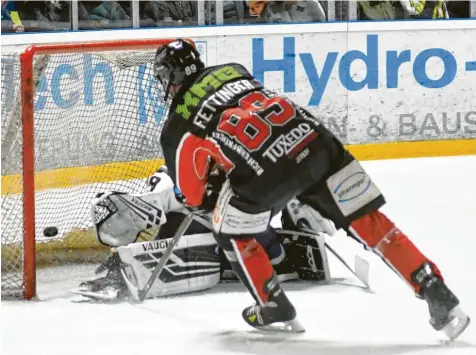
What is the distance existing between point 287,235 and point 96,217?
28.1 inches

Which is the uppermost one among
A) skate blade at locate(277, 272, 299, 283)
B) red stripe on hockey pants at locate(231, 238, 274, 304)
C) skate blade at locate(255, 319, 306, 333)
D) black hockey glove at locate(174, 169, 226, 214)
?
black hockey glove at locate(174, 169, 226, 214)

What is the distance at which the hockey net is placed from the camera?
4.80 meters

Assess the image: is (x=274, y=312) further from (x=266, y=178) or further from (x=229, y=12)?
(x=229, y=12)

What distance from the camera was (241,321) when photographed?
13.5 feet

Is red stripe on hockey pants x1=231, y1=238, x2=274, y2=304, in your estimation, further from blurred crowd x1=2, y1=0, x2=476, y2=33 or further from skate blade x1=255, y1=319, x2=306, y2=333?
blurred crowd x1=2, y1=0, x2=476, y2=33

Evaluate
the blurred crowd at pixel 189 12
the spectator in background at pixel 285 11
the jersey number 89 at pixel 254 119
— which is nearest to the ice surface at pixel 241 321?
the jersey number 89 at pixel 254 119

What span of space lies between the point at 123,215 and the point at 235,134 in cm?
100

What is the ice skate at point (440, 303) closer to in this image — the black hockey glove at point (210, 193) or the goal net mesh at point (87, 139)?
the black hockey glove at point (210, 193)

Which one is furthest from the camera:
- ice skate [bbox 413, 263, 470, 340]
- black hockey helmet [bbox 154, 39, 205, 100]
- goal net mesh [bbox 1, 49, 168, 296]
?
goal net mesh [bbox 1, 49, 168, 296]

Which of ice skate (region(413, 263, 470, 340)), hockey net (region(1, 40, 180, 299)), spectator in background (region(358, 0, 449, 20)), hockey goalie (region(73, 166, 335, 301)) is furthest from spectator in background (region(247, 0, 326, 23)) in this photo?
ice skate (region(413, 263, 470, 340))

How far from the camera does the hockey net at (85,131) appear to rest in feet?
15.8

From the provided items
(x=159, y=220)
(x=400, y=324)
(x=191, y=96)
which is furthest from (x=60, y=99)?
(x=400, y=324)

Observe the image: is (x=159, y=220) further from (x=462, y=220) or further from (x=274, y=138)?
(x=462, y=220)

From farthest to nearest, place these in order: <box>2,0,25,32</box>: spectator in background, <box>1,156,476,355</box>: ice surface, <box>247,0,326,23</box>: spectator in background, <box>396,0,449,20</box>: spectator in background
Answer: <box>396,0,449,20</box>: spectator in background
<box>247,0,326,23</box>: spectator in background
<box>2,0,25,32</box>: spectator in background
<box>1,156,476,355</box>: ice surface
